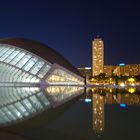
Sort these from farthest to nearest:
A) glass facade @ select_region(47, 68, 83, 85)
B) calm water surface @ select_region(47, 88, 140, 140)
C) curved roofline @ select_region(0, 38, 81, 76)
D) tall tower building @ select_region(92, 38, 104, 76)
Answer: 1. tall tower building @ select_region(92, 38, 104, 76)
2. glass facade @ select_region(47, 68, 83, 85)
3. curved roofline @ select_region(0, 38, 81, 76)
4. calm water surface @ select_region(47, 88, 140, 140)

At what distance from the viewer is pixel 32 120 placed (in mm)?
11688

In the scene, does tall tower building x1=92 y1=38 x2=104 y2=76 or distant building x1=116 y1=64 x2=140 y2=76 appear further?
tall tower building x1=92 y1=38 x2=104 y2=76

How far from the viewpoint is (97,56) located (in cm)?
16625

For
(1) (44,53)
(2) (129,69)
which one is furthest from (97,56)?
(1) (44,53)

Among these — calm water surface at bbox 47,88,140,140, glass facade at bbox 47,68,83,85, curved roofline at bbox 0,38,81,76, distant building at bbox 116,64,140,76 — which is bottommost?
calm water surface at bbox 47,88,140,140

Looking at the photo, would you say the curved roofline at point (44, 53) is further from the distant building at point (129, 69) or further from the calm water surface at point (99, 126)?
the distant building at point (129, 69)

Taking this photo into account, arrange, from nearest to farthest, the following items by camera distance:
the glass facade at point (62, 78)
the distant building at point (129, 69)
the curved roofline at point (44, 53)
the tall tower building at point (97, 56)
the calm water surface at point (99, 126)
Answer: the calm water surface at point (99, 126)
the curved roofline at point (44, 53)
the glass facade at point (62, 78)
the distant building at point (129, 69)
the tall tower building at point (97, 56)

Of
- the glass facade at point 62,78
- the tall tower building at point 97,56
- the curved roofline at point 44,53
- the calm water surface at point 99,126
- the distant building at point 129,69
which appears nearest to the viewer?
the calm water surface at point 99,126

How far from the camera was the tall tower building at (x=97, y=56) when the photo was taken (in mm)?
158250

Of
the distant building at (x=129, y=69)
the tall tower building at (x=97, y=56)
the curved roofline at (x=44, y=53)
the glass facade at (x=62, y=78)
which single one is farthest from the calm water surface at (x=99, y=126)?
the tall tower building at (x=97, y=56)

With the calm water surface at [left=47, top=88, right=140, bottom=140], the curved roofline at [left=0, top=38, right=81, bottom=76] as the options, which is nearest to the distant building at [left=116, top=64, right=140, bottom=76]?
the curved roofline at [left=0, top=38, right=81, bottom=76]

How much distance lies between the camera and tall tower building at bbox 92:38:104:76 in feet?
519

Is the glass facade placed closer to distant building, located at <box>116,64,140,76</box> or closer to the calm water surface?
the calm water surface

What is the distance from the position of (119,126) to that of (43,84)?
4160cm
